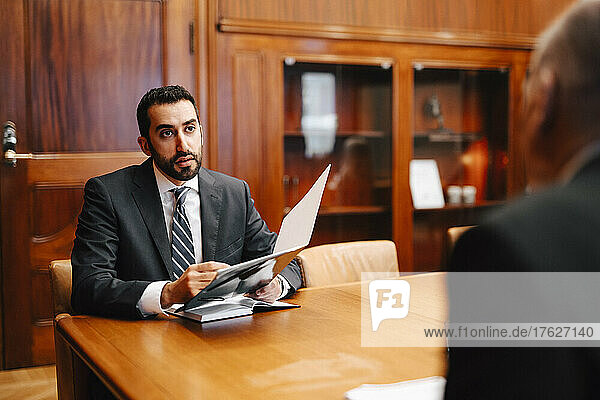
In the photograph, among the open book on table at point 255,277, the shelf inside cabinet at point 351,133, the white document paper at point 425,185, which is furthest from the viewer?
the white document paper at point 425,185

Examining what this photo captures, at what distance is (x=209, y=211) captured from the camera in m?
2.30

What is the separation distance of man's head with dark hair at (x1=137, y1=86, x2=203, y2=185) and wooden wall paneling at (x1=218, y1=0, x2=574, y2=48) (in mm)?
1718

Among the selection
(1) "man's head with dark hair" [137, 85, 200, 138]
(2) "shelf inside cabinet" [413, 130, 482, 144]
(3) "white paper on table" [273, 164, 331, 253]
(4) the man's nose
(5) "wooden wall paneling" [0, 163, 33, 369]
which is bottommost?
(5) "wooden wall paneling" [0, 163, 33, 369]

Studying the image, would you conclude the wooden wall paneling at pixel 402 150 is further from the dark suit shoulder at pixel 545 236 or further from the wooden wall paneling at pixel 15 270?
the dark suit shoulder at pixel 545 236

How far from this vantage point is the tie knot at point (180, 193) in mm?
2223

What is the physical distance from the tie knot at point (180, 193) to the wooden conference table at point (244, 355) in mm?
557

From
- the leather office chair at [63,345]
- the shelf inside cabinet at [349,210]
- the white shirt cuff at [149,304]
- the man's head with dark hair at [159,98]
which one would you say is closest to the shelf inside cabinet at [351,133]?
the shelf inside cabinet at [349,210]

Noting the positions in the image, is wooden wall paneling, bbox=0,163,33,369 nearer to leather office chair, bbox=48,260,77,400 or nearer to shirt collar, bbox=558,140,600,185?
leather office chair, bbox=48,260,77,400

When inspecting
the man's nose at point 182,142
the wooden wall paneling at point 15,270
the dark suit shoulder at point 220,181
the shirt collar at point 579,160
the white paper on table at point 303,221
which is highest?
the man's nose at point 182,142

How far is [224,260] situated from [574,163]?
1.74 m

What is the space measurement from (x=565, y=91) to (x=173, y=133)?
1.75m

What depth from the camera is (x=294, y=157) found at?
13.6ft

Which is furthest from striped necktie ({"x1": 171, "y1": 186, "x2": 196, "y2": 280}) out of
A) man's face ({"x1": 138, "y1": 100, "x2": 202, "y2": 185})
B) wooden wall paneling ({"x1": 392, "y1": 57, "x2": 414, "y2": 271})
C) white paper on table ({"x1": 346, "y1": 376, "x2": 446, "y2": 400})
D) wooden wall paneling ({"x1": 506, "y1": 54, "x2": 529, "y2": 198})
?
wooden wall paneling ({"x1": 506, "y1": 54, "x2": 529, "y2": 198})

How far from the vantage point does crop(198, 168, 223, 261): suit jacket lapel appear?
7.40 feet
